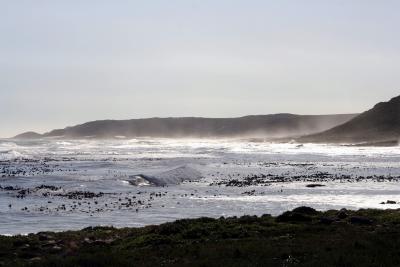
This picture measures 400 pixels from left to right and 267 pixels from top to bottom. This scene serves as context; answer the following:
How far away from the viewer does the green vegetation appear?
15.9 metres

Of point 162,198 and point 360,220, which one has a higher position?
point 360,220

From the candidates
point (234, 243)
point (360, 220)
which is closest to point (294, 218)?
point (360, 220)

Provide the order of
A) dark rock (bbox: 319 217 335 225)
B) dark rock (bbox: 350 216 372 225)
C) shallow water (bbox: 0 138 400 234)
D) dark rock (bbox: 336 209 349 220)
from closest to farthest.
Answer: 1. dark rock (bbox: 350 216 372 225)
2. dark rock (bbox: 319 217 335 225)
3. dark rock (bbox: 336 209 349 220)
4. shallow water (bbox: 0 138 400 234)

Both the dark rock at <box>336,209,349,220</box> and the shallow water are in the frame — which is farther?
the shallow water

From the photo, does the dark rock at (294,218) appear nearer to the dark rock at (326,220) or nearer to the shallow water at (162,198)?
the dark rock at (326,220)

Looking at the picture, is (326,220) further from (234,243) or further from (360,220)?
(234,243)

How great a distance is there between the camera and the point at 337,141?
188m

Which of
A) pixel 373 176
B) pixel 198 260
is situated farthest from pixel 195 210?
pixel 373 176

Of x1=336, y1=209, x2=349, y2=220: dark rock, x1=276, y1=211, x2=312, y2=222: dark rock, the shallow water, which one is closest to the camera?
x1=276, y1=211, x2=312, y2=222: dark rock

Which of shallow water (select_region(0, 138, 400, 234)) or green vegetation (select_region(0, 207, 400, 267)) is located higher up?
green vegetation (select_region(0, 207, 400, 267))

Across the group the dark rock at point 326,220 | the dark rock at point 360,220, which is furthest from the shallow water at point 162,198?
the dark rock at point 360,220

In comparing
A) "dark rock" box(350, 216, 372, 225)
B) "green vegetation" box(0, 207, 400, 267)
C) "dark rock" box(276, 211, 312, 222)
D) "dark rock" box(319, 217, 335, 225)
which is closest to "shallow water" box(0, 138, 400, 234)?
"green vegetation" box(0, 207, 400, 267)

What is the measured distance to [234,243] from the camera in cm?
1919

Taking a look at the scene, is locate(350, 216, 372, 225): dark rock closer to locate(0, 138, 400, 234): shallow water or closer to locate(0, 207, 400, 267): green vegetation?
locate(0, 207, 400, 267): green vegetation
